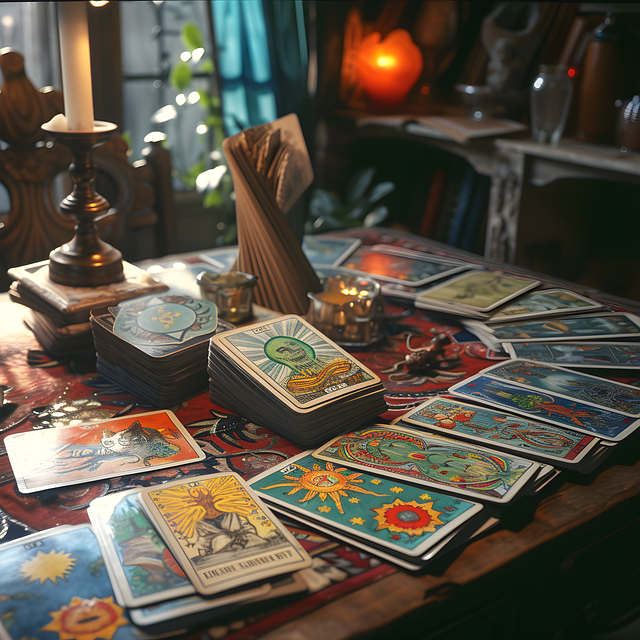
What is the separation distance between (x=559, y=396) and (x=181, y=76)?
7.78 feet

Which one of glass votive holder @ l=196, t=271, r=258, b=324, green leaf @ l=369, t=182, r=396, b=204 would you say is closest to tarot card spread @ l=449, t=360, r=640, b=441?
glass votive holder @ l=196, t=271, r=258, b=324

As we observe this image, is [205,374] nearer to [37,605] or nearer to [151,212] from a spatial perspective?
[37,605]

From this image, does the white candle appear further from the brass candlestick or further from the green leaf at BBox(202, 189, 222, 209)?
the green leaf at BBox(202, 189, 222, 209)

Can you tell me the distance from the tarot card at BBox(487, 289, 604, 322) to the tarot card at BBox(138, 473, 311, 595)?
68cm

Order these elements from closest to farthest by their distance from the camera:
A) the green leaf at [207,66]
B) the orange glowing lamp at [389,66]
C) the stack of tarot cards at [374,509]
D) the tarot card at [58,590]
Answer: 1. the tarot card at [58,590]
2. the stack of tarot cards at [374,509]
3. the orange glowing lamp at [389,66]
4. the green leaf at [207,66]

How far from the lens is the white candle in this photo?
978mm

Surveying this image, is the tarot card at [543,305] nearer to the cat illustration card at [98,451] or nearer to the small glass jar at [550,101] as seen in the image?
the cat illustration card at [98,451]

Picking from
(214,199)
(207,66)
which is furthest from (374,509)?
(207,66)

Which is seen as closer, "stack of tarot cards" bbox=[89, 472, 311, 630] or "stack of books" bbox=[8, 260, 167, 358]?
"stack of tarot cards" bbox=[89, 472, 311, 630]

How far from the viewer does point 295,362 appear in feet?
2.85

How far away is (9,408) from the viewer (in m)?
0.89

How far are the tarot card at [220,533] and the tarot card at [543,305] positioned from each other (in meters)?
0.68

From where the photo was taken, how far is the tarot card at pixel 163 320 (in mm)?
913

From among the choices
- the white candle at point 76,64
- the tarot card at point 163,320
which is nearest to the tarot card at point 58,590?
the tarot card at point 163,320
